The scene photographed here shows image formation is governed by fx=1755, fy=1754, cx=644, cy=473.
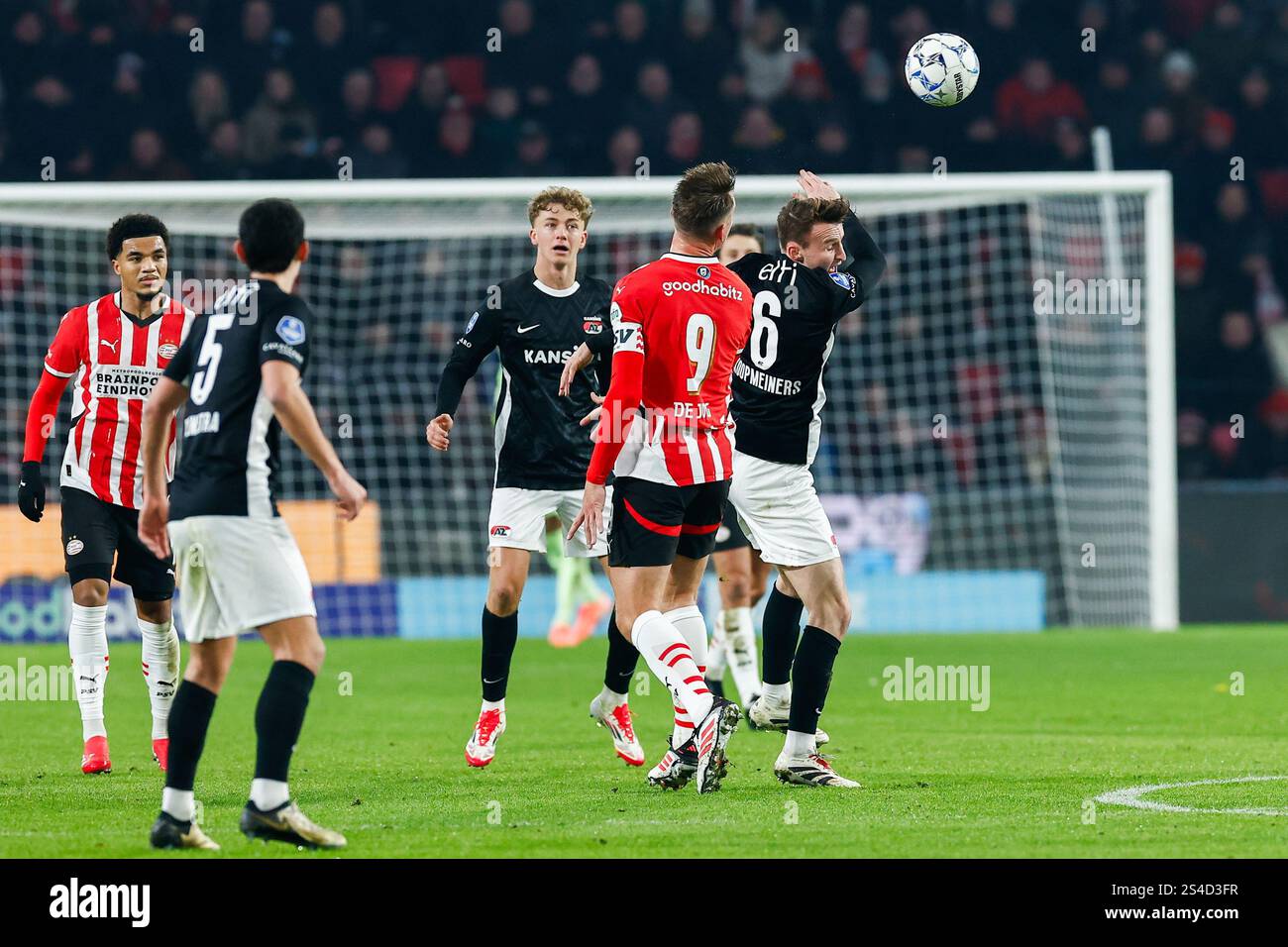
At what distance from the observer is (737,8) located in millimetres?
19250

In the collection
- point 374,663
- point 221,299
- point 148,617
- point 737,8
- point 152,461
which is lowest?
point 374,663

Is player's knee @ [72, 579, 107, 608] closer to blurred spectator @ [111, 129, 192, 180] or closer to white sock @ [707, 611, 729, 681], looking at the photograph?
white sock @ [707, 611, 729, 681]

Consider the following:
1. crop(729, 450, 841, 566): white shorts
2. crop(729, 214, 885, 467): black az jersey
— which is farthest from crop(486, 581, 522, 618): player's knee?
crop(729, 214, 885, 467): black az jersey

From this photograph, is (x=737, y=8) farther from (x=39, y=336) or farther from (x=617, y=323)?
(x=617, y=323)

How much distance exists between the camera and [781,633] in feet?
25.7

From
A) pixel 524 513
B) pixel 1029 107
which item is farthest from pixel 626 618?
pixel 1029 107

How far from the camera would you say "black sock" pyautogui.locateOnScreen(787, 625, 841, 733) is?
261 inches

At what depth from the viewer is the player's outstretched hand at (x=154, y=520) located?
5.18 metres

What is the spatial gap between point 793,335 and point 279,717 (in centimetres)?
284

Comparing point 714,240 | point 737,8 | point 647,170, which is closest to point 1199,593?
point 647,170

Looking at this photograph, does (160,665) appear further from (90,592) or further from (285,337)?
(285,337)

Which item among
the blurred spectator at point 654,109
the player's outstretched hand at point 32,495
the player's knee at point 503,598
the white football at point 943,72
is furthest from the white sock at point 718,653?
the blurred spectator at point 654,109

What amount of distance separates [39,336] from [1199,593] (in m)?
10.7
